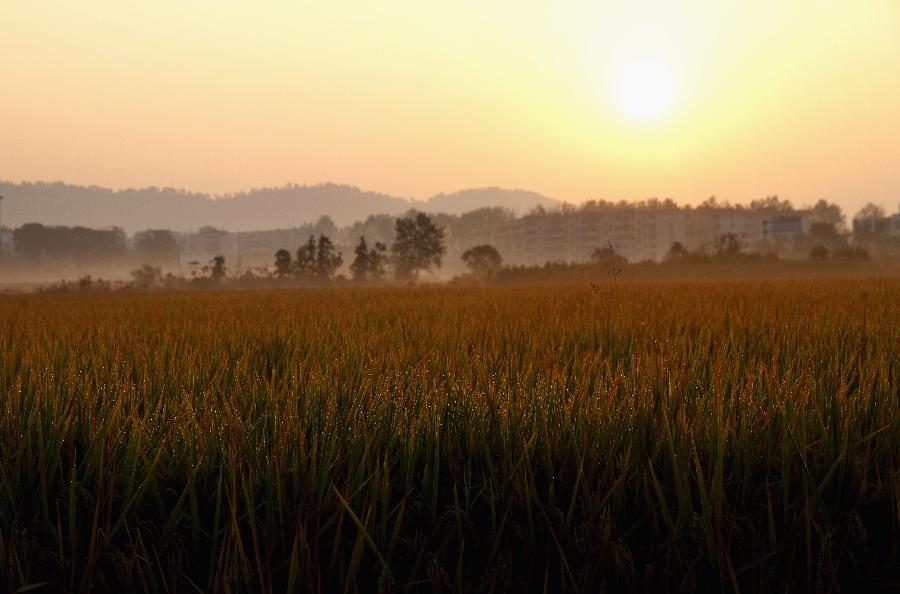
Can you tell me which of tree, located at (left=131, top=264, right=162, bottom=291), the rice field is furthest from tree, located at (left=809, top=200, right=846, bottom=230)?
the rice field

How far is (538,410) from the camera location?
235cm

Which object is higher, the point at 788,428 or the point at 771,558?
the point at 788,428

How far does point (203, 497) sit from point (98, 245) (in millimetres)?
165102

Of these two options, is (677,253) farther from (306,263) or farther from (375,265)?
(306,263)

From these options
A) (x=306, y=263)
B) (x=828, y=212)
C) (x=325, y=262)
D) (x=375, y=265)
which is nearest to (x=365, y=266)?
(x=375, y=265)

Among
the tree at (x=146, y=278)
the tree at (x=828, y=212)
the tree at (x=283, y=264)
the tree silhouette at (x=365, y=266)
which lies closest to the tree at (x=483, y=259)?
the tree silhouette at (x=365, y=266)

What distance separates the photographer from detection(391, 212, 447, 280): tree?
68.8 meters

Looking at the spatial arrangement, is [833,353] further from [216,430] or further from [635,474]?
[216,430]

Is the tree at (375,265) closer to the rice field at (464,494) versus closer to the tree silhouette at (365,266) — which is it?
the tree silhouette at (365,266)

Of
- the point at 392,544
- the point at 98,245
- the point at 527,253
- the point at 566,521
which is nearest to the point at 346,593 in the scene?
the point at 392,544

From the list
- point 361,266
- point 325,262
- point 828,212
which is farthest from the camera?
point 828,212

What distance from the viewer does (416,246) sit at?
68.7 meters

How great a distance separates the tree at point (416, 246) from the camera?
6881cm

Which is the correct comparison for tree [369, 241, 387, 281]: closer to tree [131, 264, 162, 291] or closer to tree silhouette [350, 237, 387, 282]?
tree silhouette [350, 237, 387, 282]
